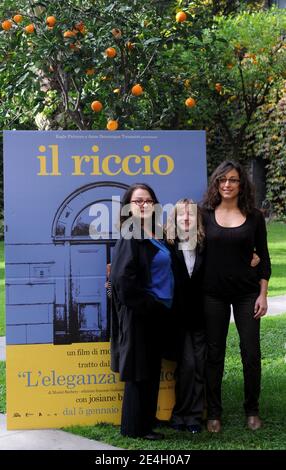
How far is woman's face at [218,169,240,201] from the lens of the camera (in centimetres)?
459

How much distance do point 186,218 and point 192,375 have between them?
3.45 ft

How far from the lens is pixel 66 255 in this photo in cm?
470

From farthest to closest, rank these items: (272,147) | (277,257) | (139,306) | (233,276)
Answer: (272,147), (277,257), (233,276), (139,306)

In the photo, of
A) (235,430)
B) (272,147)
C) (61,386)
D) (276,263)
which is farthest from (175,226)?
(272,147)

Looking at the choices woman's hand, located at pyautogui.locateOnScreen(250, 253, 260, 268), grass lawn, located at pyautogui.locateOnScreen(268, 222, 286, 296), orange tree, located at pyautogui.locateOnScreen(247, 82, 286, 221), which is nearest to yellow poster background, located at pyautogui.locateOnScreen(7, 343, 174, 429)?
woman's hand, located at pyautogui.locateOnScreen(250, 253, 260, 268)

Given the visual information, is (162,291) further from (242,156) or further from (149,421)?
(242,156)

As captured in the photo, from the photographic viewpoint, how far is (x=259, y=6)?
1880 cm

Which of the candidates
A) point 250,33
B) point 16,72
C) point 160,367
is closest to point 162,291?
point 160,367

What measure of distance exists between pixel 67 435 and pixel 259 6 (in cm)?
1653

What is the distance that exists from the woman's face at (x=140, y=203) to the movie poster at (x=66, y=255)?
Result: 0.28 m

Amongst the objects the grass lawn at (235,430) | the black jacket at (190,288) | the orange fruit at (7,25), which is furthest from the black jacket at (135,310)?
the orange fruit at (7,25)

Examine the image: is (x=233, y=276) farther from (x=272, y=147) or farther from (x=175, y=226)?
(x=272, y=147)

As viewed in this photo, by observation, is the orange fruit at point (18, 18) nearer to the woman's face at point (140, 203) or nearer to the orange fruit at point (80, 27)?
the orange fruit at point (80, 27)

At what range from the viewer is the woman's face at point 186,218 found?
455 centimetres
